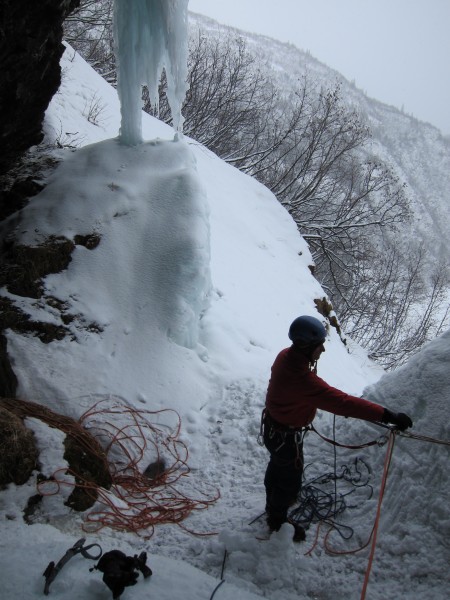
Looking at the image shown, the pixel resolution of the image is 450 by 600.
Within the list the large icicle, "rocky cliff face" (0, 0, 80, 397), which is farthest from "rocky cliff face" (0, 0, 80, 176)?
the large icicle

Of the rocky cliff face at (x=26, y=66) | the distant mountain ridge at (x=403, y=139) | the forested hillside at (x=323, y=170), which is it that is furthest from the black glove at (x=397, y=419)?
the distant mountain ridge at (x=403, y=139)

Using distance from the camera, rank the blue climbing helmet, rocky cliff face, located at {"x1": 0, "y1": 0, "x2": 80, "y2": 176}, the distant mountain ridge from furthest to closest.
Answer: the distant mountain ridge < rocky cliff face, located at {"x1": 0, "y1": 0, "x2": 80, "y2": 176} < the blue climbing helmet

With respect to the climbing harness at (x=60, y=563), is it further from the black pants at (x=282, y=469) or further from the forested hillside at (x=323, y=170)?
the forested hillside at (x=323, y=170)

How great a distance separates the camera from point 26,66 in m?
3.60

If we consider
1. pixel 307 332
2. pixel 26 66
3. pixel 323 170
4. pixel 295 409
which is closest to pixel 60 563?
pixel 295 409

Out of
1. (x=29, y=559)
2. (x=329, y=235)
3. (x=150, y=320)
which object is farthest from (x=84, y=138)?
(x=329, y=235)

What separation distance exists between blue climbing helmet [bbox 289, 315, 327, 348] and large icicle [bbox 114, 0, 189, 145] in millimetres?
3849

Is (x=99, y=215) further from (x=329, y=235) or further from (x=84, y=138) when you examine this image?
(x=329, y=235)

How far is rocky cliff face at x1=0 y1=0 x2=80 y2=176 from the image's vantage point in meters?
3.13

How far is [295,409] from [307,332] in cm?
49

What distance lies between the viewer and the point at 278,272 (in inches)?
322

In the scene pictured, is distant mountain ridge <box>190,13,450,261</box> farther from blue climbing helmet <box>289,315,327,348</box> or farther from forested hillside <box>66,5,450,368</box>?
blue climbing helmet <box>289,315,327,348</box>

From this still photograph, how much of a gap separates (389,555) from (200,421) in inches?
77.6

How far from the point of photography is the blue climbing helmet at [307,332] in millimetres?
2535
